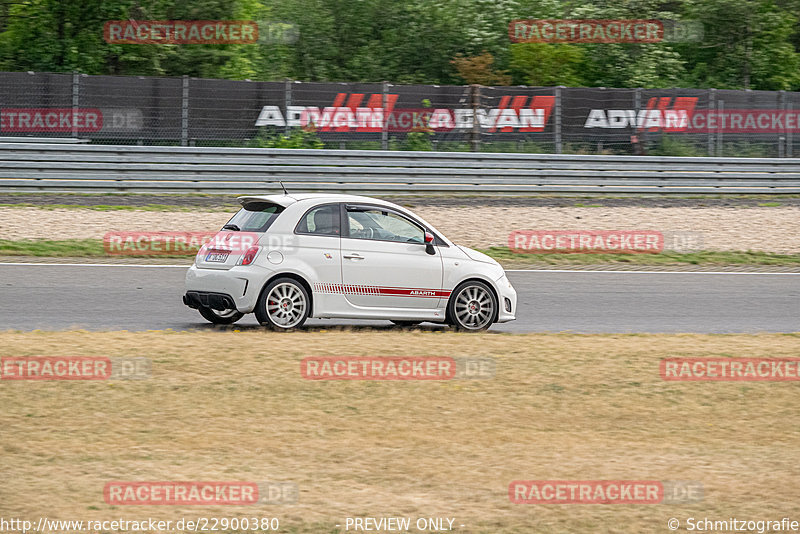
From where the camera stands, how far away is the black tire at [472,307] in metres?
10.6

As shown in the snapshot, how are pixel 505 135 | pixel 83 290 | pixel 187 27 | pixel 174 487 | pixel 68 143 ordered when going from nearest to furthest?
pixel 174 487
pixel 83 290
pixel 68 143
pixel 505 135
pixel 187 27

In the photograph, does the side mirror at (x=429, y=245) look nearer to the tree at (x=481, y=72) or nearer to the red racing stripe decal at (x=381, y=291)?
the red racing stripe decal at (x=381, y=291)

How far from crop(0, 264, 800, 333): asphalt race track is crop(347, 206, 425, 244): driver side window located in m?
0.99

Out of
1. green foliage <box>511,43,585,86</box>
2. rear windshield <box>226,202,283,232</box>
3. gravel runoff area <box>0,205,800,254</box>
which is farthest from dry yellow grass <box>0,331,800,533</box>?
green foliage <box>511,43,585,86</box>

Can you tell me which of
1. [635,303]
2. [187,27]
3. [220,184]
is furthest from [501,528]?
[187,27]

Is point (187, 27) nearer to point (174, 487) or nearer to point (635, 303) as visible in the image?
point (635, 303)

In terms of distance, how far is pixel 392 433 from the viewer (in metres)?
6.69

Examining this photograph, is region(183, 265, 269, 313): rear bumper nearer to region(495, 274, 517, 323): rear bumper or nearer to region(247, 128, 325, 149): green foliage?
region(495, 274, 517, 323): rear bumper

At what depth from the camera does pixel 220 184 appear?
20.5m

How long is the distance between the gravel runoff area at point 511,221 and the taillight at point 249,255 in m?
8.08

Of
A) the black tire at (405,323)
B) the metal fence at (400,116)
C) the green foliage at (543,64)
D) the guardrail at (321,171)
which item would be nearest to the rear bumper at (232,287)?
the black tire at (405,323)

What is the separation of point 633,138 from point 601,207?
10.8 ft

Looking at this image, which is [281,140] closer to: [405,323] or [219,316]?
[405,323]

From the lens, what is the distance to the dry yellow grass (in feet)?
17.9
